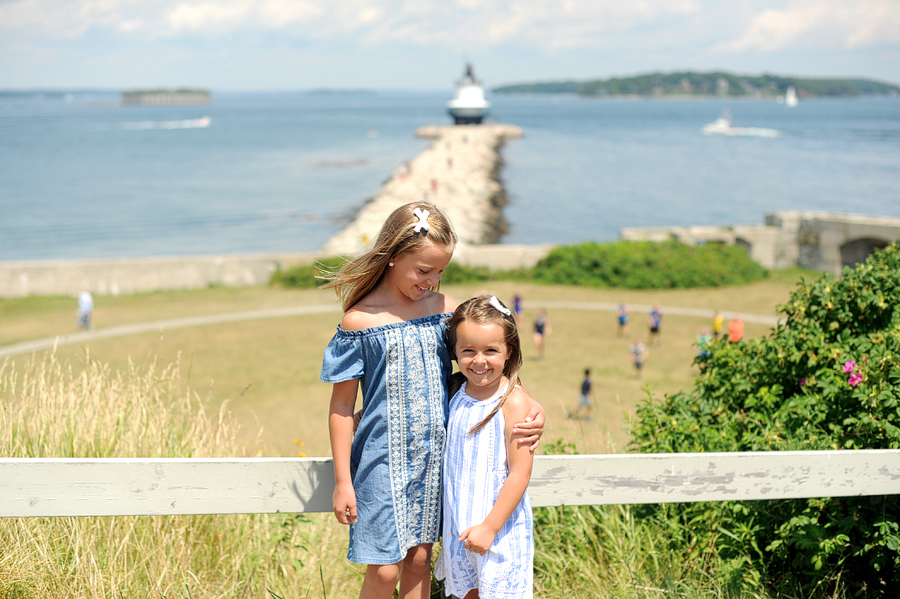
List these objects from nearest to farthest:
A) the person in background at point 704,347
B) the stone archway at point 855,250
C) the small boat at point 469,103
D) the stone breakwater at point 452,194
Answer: the person in background at point 704,347 → the stone archway at point 855,250 → the stone breakwater at point 452,194 → the small boat at point 469,103

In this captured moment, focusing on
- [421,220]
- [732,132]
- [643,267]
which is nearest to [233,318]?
[643,267]

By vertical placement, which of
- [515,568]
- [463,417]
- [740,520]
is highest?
[463,417]

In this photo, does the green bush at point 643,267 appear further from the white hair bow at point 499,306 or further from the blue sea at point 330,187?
the white hair bow at point 499,306

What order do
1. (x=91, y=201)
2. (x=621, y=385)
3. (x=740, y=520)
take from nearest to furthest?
(x=740, y=520) → (x=621, y=385) → (x=91, y=201)

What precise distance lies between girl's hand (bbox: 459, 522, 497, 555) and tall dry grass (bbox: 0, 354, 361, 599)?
893mm

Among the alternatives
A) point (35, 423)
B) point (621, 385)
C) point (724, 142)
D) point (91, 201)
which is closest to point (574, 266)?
point (621, 385)

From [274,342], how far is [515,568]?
15.3m

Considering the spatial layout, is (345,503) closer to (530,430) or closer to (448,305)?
(530,430)

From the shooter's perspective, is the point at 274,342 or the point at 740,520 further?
the point at 274,342

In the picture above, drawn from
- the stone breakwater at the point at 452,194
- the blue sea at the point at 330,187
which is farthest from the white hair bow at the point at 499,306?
the blue sea at the point at 330,187

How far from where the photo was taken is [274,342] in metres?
17.2

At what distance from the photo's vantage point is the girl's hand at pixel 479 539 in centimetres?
241

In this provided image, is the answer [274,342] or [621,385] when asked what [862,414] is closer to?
[621,385]

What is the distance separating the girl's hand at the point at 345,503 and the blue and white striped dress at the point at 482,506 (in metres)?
0.33
